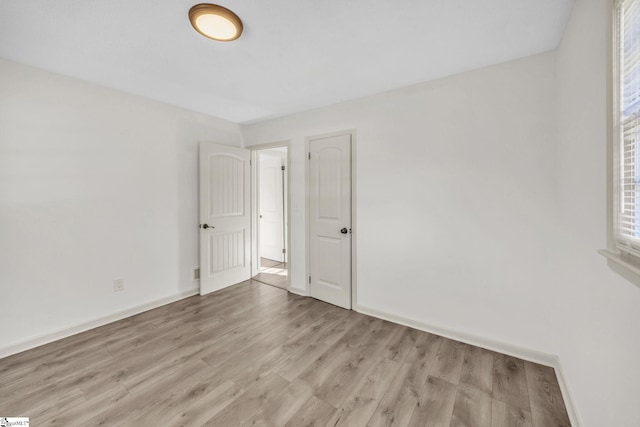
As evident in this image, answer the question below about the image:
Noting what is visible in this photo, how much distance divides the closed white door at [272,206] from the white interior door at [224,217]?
1.26 m

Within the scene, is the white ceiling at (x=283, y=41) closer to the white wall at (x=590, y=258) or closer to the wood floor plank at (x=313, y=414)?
the white wall at (x=590, y=258)

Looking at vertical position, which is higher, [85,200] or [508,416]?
[85,200]

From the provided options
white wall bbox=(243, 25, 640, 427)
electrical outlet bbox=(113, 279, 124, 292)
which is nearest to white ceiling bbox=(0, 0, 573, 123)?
white wall bbox=(243, 25, 640, 427)

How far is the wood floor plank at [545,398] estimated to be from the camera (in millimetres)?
1534

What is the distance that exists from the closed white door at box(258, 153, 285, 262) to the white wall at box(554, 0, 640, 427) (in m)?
4.25

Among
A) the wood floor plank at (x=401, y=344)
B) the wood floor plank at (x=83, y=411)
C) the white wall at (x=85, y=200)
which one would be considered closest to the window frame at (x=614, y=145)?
the wood floor plank at (x=401, y=344)

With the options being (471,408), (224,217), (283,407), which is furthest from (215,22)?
(471,408)

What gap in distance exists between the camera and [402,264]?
269 centimetres

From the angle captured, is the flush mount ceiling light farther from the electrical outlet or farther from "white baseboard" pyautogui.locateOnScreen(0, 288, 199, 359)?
"white baseboard" pyautogui.locateOnScreen(0, 288, 199, 359)

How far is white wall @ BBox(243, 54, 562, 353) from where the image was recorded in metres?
2.04

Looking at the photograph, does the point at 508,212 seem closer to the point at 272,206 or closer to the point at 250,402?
the point at 250,402

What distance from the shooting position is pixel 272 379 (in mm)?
1885

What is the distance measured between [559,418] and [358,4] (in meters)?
2.69

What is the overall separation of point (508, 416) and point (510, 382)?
347mm
